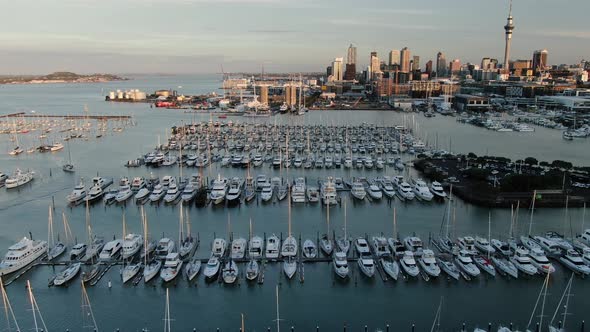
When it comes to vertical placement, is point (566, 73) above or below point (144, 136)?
above

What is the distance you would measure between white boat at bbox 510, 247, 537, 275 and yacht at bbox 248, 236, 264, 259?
423cm

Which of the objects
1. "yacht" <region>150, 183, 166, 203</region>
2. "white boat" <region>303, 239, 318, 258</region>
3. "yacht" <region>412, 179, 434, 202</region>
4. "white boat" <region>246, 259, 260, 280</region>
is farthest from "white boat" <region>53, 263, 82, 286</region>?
"yacht" <region>412, 179, 434, 202</region>

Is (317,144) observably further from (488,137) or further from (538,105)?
(538,105)

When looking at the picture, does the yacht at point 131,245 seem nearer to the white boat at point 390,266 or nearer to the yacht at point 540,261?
the white boat at point 390,266

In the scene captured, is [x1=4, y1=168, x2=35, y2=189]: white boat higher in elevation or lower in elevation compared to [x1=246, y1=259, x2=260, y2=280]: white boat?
higher

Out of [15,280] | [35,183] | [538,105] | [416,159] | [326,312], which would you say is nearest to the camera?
[326,312]

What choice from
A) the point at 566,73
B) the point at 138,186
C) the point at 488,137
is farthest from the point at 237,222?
the point at 566,73

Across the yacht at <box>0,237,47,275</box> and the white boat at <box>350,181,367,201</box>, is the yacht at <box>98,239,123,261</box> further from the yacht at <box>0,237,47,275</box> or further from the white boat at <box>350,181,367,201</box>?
the white boat at <box>350,181,367,201</box>

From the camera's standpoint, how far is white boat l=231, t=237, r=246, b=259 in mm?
7934

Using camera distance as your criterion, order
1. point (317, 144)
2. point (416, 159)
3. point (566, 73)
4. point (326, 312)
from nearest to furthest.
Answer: point (326, 312)
point (416, 159)
point (317, 144)
point (566, 73)

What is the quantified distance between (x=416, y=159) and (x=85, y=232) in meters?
11.6

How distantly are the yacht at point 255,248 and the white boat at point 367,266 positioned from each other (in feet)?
5.69

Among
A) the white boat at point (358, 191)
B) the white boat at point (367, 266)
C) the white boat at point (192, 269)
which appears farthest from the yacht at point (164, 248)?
the white boat at point (358, 191)

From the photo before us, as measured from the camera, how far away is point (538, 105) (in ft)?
122
